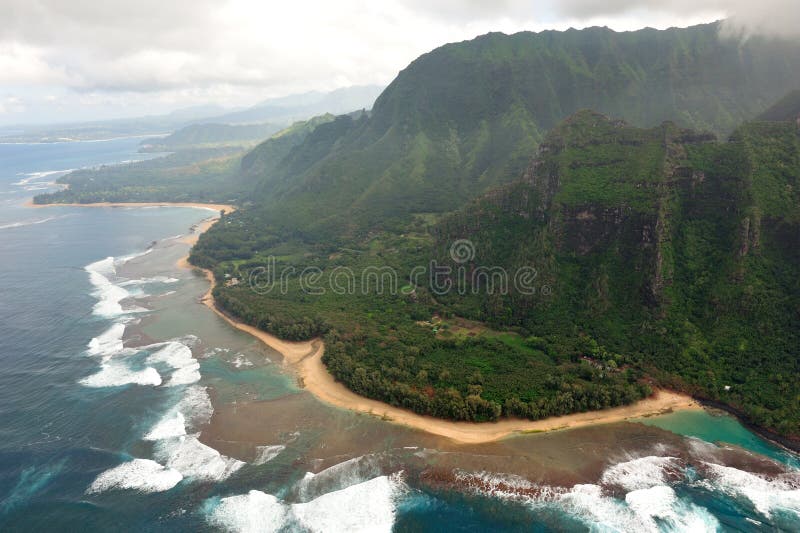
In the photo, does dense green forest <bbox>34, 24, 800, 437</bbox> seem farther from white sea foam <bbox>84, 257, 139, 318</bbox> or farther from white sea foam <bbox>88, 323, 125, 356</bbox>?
white sea foam <bbox>84, 257, 139, 318</bbox>

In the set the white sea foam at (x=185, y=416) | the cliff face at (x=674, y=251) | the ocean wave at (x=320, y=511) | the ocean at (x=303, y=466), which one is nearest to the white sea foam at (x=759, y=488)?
the ocean at (x=303, y=466)

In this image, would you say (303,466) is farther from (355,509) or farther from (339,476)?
(355,509)

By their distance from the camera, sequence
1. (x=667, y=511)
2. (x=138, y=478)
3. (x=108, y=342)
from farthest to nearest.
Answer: (x=108, y=342)
(x=138, y=478)
(x=667, y=511)

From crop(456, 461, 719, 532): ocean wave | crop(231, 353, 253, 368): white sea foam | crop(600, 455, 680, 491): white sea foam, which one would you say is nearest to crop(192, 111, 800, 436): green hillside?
crop(231, 353, 253, 368): white sea foam

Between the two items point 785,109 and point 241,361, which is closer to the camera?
point 241,361

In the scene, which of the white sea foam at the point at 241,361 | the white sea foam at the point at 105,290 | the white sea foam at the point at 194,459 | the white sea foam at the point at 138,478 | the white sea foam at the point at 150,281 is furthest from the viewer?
the white sea foam at the point at 150,281

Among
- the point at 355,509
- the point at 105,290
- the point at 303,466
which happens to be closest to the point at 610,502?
the point at 355,509

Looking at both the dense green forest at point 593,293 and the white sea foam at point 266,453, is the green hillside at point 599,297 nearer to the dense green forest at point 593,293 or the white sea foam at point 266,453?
the dense green forest at point 593,293
